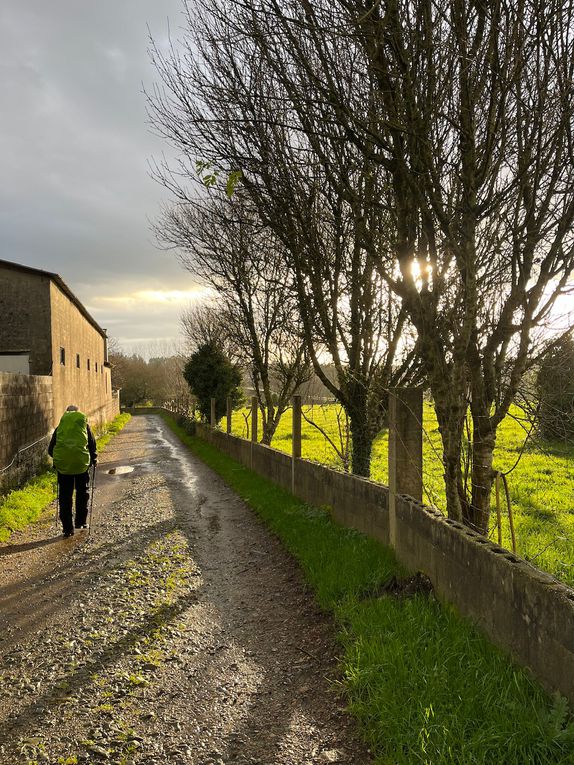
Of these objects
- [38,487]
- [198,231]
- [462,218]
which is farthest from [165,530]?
[198,231]

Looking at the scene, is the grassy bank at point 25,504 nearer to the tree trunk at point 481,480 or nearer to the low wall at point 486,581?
the low wall at point 486,581

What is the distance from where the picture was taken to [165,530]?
26.9 feet

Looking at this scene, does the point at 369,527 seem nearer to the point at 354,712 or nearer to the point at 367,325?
the point at 354,712

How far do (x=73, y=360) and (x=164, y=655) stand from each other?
1900cm

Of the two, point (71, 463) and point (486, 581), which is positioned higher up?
point (71, 463)

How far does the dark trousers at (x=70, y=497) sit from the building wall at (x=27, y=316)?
29.3 feet

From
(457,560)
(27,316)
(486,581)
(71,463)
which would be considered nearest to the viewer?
(486,581)

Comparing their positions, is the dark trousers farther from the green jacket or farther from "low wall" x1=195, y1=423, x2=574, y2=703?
"low wall" x1=195, y1=423, x2=574, y2=703

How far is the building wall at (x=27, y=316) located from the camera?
15.7 metres

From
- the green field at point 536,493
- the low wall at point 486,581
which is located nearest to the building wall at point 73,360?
the green field at point 536,493

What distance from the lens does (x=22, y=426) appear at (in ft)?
38.1

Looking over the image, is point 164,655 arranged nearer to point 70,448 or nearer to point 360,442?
point 70,448

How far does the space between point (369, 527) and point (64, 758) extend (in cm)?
410

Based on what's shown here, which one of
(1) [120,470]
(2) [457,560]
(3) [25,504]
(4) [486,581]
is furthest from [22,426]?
(4) [486,581]
